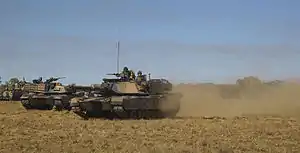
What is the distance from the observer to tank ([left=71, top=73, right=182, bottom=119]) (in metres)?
27.6

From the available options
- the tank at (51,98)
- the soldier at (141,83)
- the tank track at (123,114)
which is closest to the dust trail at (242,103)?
the tank track at (123,114)

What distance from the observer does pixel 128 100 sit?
27.5 metres

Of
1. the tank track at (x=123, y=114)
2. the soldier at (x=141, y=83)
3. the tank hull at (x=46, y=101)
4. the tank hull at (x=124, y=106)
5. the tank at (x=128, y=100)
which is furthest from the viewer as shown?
the tank hull at (x=46, y=101)

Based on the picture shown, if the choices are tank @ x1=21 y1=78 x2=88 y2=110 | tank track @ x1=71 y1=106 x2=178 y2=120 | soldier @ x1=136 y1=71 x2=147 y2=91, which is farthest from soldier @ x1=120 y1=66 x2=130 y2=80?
tank @ x1=21 y1=78 x2=88 y2=110

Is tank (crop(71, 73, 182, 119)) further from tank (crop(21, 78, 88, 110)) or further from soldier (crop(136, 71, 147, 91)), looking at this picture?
tank (crop(21, 78, 88, 110))

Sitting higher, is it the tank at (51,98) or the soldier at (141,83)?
the soldier at (141,83)

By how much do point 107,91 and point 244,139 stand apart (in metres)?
13.9

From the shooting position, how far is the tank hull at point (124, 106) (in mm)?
27484

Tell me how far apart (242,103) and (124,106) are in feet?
42.9

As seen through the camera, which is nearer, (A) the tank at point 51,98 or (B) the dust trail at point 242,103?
(B) the dust trail at point 242,103

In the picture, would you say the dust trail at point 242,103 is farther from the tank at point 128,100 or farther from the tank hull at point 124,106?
the tank hull at point 124,106

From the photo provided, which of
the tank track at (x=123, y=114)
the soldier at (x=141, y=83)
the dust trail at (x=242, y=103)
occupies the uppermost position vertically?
the soldier at (x=141, y=83)

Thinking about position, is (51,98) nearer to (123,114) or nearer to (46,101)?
(46,101)

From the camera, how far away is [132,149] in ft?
44.1
